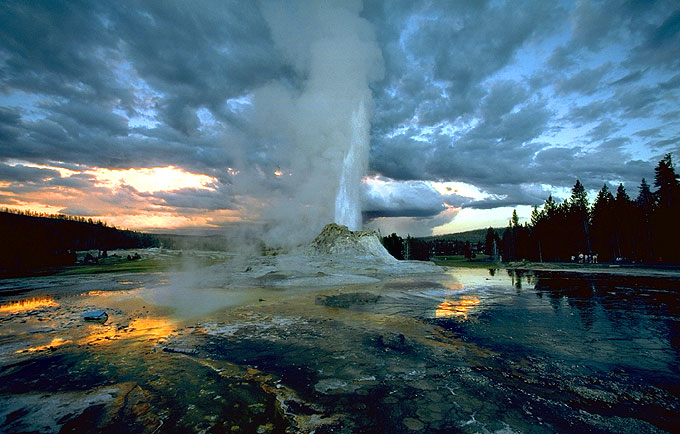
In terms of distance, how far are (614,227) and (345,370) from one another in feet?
203

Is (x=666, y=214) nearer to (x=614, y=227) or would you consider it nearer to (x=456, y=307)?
(x=614, y=227)

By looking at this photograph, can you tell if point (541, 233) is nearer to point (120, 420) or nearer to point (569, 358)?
point (569, 358)

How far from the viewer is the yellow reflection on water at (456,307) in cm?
1254

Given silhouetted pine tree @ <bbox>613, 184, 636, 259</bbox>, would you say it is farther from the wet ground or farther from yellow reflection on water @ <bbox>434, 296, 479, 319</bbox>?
yellow reflection on water @ <bbox>434, 296, 479, 319</bbox>

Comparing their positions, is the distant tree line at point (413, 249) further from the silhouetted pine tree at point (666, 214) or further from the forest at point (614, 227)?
the silhouetted pine tree at point (666, 214)

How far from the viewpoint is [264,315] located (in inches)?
499

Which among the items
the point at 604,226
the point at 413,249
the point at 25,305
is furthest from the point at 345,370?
the point at 413,249

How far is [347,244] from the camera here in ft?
131

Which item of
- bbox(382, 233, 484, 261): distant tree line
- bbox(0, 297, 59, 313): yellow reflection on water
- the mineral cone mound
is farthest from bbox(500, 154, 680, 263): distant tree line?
bbox(0, 297, 59, 313): yellow reflection on water

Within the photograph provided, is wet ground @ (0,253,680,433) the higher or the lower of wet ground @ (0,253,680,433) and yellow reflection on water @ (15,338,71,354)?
the higher

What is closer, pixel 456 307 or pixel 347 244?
pixel 456 307

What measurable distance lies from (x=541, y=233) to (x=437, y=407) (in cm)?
7530

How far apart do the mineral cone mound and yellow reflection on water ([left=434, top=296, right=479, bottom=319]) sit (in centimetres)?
2212

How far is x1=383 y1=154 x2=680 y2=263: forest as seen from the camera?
139 feet
